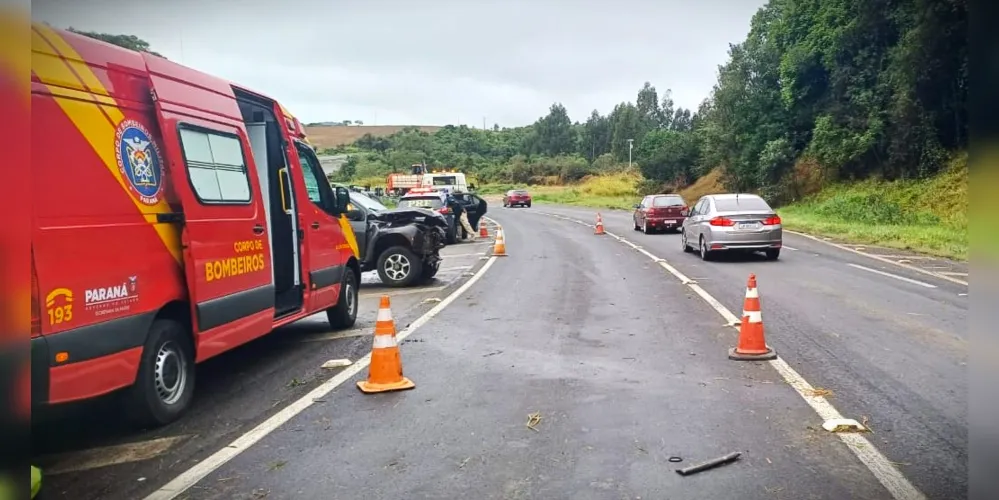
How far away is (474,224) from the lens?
31.8m

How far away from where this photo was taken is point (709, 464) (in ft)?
16.7

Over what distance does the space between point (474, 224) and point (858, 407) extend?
25.8 metres

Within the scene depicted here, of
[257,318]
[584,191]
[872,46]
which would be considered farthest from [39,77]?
[584,191]

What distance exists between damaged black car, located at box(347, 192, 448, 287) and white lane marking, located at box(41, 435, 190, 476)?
31.1ft

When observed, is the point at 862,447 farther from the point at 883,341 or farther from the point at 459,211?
the point at 459,211

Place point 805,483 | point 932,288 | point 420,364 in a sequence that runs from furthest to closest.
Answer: point 932,288 < point 420,364 < point 805,483

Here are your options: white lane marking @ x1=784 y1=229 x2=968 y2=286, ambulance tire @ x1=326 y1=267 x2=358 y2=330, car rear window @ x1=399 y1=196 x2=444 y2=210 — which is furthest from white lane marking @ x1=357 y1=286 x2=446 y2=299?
car rear window @ x1=399 y1=196 x2=444 y2=210

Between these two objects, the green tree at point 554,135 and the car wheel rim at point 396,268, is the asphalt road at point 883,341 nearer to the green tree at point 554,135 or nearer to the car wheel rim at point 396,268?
the car wheel rim at point 396,268

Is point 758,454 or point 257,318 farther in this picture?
point 257,318

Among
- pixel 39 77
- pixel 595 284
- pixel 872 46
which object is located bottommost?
pixel 595 284

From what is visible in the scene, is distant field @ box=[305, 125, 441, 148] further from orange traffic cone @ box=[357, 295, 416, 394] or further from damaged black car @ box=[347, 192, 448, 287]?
orange traffic cone @ box=[357, 295, 416, 394]

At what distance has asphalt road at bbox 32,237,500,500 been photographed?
16.7 feet

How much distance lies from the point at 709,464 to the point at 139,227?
4247 mm
